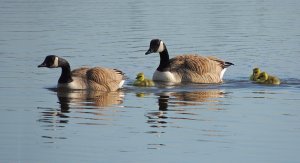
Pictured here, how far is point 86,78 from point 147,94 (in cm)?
156

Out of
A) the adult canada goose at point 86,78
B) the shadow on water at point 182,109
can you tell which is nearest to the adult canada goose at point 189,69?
the shadow on water at point 182,109

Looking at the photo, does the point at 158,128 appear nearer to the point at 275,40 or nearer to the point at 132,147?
the point at 132,147

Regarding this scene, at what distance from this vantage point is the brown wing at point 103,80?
21.6 m

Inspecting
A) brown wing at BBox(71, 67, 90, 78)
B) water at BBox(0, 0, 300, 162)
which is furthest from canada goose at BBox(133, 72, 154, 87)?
brown wing at BBox(71, 67, 90, 78)

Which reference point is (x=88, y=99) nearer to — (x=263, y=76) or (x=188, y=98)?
(x=188, y=98)

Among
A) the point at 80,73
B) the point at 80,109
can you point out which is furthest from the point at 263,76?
the point at 80,109

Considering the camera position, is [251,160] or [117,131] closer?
[251,160]

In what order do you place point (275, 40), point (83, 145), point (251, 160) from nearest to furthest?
point (251, 160) → point (83, 145) → point (275, 40)

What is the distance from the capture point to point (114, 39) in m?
30.4

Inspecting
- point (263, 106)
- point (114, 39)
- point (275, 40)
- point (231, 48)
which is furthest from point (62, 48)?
point (263, 106)

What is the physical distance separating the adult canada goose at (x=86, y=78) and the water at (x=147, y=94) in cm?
35

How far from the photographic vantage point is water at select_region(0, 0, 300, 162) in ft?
48.9

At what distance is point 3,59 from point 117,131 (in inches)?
408

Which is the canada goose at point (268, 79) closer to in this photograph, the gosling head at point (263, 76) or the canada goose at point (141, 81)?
the gosling head at point (263, 76)
